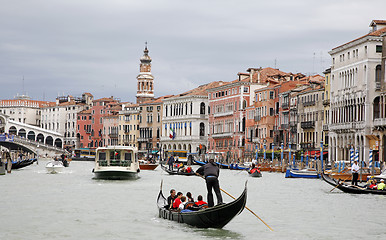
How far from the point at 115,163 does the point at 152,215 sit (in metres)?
13.6

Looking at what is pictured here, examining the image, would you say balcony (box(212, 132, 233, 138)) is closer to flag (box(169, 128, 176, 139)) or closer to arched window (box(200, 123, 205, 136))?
arched window (box(200, 123, 205, 136))

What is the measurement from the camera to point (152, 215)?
60.4 feet

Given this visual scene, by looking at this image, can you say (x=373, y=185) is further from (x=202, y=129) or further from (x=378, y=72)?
(x=202, y=129)

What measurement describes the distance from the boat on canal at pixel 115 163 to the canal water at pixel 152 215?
129 inches

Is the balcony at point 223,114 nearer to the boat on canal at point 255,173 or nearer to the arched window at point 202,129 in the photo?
the arched window at point 202,129

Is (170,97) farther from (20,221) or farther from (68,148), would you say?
(20,221)

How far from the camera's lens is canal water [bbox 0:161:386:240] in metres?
15.3

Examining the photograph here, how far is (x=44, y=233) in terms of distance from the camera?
1531 centimetres

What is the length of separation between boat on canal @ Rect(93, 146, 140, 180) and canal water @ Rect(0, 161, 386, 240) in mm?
3267

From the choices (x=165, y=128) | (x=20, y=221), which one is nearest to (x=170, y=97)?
(x=165, y=128)

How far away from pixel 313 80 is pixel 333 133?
11107 mm

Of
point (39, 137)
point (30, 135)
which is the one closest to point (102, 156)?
point (30, 135)

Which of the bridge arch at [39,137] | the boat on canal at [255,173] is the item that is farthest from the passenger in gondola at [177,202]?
the bridge arch at [39,137]

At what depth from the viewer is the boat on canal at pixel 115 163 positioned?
31.2 m
